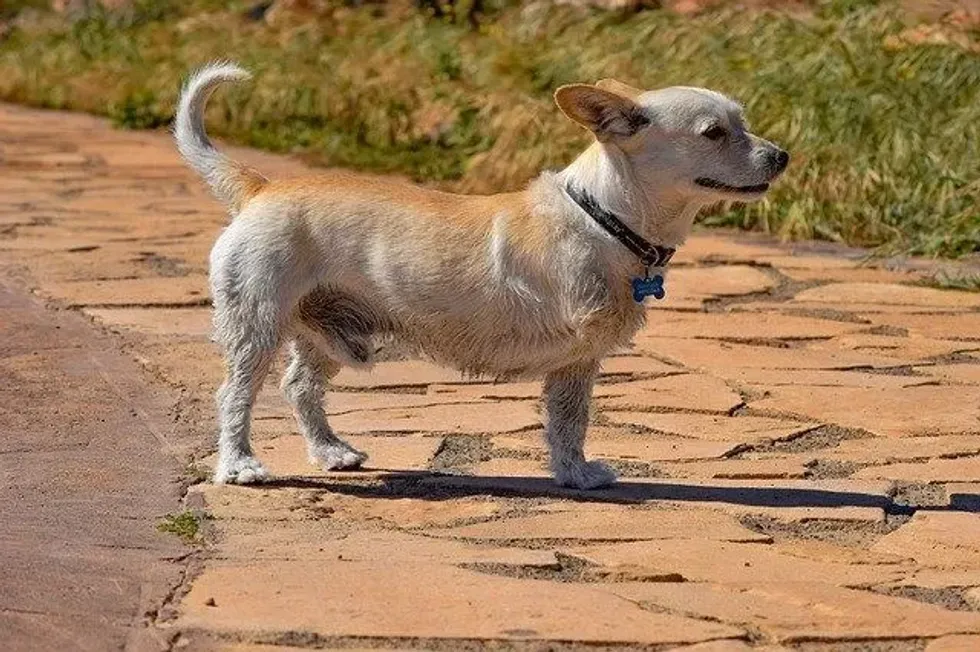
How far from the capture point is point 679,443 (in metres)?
5.78

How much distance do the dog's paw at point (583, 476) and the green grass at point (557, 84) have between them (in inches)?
156

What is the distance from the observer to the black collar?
5105 mm

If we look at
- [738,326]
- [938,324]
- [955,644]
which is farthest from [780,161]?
[938,324]

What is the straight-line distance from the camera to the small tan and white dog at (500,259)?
5094 millimetres

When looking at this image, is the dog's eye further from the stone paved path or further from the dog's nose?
the stone paved path

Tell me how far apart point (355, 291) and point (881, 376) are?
6.95ft

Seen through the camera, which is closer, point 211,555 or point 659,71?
point 211,555

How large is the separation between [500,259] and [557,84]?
6523 millimetres

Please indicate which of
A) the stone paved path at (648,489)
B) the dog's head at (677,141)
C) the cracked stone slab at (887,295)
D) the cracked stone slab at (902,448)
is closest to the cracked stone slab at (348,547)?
the stone paved path at (648,489)

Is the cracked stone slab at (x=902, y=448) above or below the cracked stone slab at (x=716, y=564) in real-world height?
below

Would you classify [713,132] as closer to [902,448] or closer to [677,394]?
[902,448]

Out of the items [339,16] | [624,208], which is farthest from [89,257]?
[339,16]

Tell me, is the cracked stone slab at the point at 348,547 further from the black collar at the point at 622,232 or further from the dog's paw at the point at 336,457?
the black collar at the point at 622,232

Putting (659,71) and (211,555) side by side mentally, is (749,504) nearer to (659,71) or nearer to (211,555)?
(211,555)
